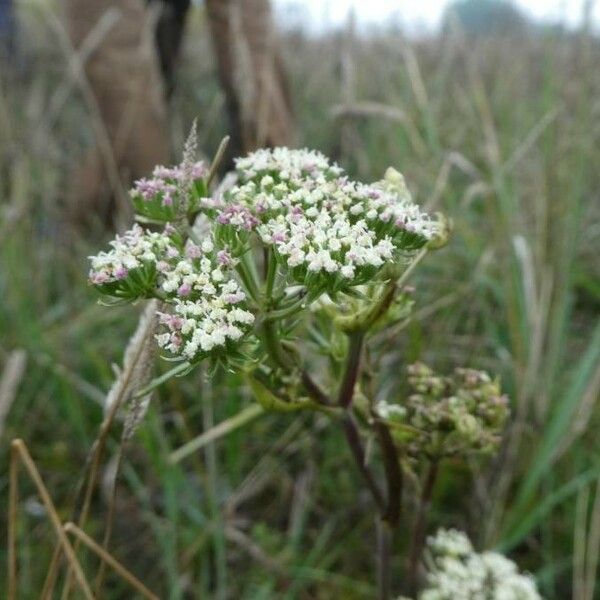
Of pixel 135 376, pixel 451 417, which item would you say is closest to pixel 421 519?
pixel 451 417

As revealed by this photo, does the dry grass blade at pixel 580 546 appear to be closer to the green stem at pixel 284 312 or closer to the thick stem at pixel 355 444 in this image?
the thick stem at pixel 355 444

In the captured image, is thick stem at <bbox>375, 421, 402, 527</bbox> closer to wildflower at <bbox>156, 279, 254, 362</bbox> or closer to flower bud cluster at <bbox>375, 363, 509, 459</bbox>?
flower bud cluster at <bbox>375, 363, 509, 459</bbox>

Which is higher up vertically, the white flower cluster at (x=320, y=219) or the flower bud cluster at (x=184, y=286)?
the white flower cluster at (x=320, y=219)

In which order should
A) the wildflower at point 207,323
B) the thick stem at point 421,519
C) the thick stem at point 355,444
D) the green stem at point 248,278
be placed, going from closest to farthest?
the wildflower at point 207,323, the green stem at point 248,278, the thick stem at point 355,444, the thick stem at point 421,519

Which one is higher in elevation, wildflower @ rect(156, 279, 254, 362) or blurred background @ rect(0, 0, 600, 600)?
blurred background @ rect(0, 0, 600, 600)

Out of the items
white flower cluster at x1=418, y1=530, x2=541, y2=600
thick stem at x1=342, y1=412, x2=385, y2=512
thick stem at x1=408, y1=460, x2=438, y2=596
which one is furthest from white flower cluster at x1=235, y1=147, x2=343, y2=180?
white flower cluster at x1=418, y1=530, x2=541, y2=600

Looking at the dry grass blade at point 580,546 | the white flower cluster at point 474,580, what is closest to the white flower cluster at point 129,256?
the white flower cluster at point 474,580

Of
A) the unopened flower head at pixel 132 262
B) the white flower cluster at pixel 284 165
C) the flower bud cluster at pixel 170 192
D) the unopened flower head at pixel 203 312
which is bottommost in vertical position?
the unopened flower head at pixel 203 312

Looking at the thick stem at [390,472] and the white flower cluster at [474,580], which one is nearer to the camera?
the thick stem at [390,472]
